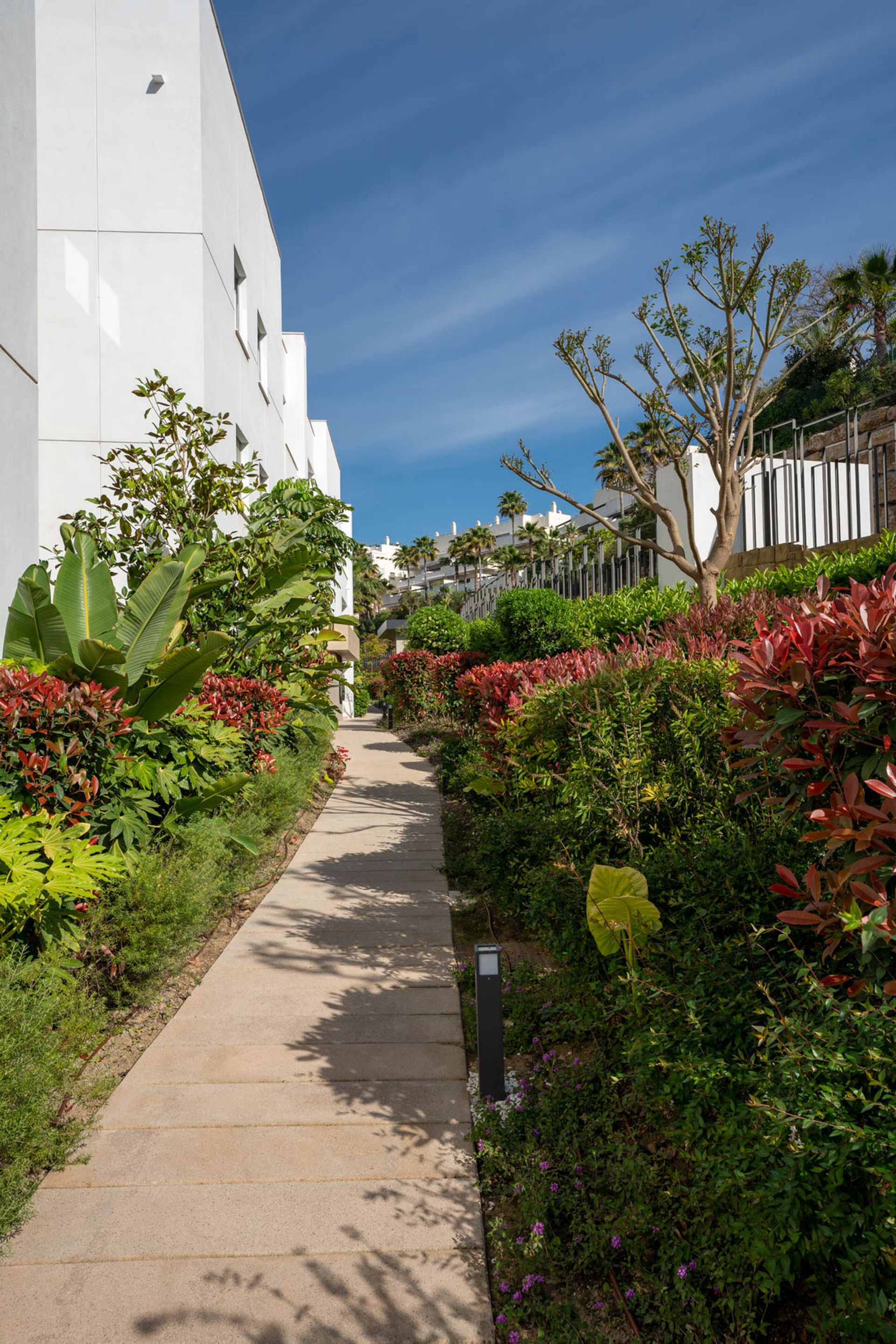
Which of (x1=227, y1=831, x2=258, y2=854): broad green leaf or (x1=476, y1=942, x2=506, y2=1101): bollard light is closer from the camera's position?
(x1=476, y1=942, x2=506, y2=1101): bollard light

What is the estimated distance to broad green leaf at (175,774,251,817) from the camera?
525 cm

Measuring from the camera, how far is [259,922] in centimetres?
604

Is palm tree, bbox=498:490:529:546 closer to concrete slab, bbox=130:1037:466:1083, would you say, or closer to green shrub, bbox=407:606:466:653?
green shrub, bbox=407:606:466:653

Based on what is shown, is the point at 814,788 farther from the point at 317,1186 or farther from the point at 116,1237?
the point at 116,1237

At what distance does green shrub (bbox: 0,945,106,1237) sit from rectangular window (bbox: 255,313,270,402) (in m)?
11.8

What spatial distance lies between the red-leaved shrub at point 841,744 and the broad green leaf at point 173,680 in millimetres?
3416

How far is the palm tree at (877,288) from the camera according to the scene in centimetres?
2073

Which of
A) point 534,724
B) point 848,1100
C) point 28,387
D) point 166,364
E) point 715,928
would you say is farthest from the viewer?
point 166,364

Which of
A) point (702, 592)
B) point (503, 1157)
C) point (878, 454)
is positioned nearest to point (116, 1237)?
point (503, 1157)

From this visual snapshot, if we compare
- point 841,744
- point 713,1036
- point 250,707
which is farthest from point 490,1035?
point 250,707

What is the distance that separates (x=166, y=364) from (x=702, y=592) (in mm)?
6664

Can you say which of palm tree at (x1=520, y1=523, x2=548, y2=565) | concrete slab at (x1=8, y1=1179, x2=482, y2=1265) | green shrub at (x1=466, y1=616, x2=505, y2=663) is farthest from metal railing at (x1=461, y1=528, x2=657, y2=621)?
palm tree at (x1=520, y1=523, x2=548, y2=565)

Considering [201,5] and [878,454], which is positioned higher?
[201,5]

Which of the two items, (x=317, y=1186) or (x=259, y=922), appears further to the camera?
(x=259, y=922)
